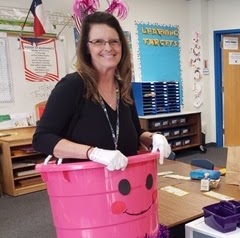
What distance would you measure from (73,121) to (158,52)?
4.58 metres

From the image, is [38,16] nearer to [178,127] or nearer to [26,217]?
[26,217]

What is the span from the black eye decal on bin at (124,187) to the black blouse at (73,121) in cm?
17

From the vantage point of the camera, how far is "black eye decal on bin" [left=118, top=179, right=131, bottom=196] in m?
1.03

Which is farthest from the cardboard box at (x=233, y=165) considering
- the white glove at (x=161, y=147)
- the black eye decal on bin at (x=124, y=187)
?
the black eye decal on bin at (x=124, y=187)

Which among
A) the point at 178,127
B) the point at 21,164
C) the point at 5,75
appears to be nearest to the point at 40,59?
the point at 5,75

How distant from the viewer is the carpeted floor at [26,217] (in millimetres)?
2791

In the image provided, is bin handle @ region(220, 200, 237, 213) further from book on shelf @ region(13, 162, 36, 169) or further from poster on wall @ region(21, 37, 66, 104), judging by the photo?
poster on wall @ region(21, 37, 66, 104)

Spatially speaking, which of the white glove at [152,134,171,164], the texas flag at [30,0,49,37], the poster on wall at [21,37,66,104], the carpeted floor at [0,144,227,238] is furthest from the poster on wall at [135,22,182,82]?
the white glove at [152,134,171,164]

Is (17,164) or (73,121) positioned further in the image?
(17,164)

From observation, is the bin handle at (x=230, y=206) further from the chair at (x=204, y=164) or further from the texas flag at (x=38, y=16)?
the texas flag at (x=38, y=16)

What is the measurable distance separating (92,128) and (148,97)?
3.92 metres

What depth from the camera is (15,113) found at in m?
4.09

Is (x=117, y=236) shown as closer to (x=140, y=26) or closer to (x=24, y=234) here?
(x=24, y=234)

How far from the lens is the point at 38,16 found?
3988mm
